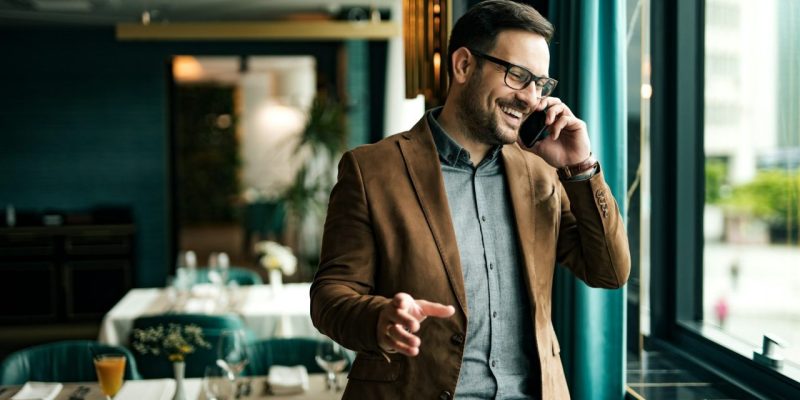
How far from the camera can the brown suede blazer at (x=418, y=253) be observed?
147 cm

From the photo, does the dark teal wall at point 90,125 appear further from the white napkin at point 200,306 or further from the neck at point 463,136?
the neck at point 463,136

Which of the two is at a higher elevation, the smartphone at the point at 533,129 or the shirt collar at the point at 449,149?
the smartphone at the point at 533,129

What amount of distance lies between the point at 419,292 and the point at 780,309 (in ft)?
5.04

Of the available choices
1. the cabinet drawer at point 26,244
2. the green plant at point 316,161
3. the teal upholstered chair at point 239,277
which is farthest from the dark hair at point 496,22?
the cabinet drawer at point 26,244

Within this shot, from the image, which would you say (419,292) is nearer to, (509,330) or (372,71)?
(509,330)

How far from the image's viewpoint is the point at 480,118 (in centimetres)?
150

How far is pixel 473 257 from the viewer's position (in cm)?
153

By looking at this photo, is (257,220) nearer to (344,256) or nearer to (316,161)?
(316,161)

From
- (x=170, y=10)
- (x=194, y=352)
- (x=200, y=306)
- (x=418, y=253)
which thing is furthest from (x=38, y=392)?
(x=170, y=10)

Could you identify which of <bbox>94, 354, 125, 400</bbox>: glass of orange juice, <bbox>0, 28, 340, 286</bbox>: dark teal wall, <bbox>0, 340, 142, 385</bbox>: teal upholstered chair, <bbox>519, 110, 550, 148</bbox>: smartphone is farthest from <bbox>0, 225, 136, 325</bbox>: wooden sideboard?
<bbox>519, 110, 550, 148</bbox>: smartphone

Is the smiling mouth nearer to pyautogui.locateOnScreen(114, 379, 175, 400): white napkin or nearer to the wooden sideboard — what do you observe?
pyautogui.locateOnScreen(114, 379, 175, 400): white napkin

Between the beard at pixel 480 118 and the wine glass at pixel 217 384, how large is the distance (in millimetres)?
1341

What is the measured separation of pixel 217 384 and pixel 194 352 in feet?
3.29

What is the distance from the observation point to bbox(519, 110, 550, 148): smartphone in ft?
5.10
